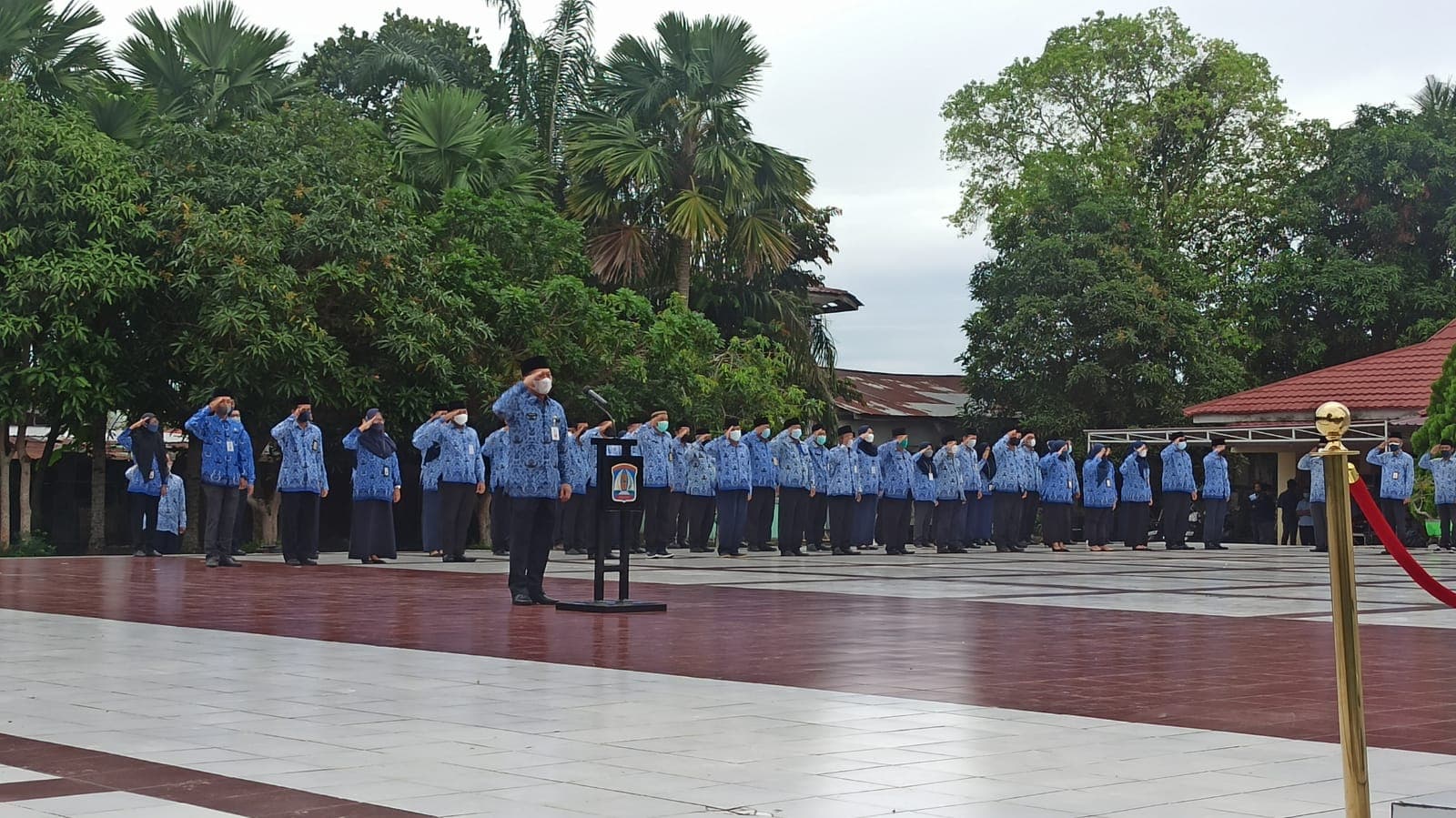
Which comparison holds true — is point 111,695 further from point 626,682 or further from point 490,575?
point 490,575

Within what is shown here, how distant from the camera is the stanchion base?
12.9 m

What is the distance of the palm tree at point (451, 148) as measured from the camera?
2881cm

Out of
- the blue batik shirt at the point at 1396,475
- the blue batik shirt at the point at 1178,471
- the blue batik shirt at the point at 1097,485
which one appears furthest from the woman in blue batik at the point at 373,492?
the blue batik shirt at the point at 1396,475

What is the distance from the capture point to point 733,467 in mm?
25781

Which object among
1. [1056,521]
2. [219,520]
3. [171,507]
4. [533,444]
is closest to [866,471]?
[1056,521]

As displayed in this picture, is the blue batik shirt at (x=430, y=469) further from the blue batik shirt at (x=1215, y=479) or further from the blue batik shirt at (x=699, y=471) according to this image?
the blue batik shirt at (x=1215, y=479)

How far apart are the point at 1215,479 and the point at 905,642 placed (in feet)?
71.2

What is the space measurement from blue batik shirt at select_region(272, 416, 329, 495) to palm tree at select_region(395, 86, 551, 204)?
892cm

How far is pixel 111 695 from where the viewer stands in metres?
8.23

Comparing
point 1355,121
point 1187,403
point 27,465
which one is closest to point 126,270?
point 27,465

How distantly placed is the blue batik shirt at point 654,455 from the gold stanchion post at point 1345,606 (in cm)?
1927

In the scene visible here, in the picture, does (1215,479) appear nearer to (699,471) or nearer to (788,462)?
(788,462)

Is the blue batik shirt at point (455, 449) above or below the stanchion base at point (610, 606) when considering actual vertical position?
above

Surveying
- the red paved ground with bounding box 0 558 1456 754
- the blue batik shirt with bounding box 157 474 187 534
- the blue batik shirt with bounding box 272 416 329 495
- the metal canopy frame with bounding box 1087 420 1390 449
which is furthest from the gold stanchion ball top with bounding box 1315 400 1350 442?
the metal canopy frame with bounding box 1087 420 1390 449
